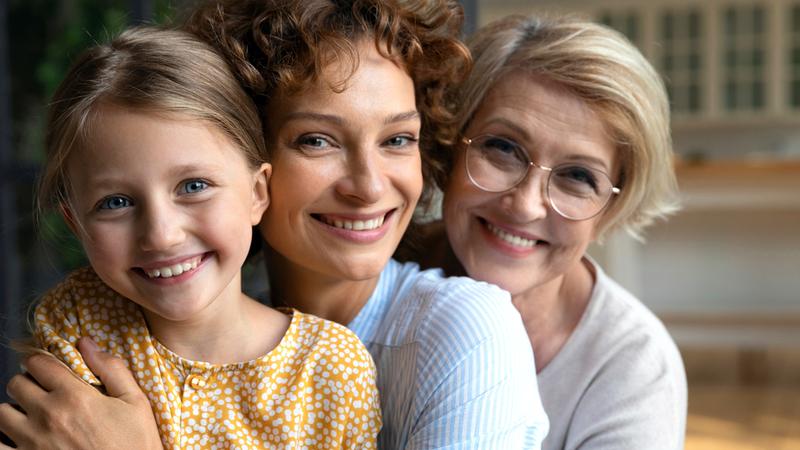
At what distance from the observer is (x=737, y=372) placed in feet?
17.1

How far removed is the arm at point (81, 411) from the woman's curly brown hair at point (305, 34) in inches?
16.0

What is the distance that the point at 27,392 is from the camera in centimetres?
118

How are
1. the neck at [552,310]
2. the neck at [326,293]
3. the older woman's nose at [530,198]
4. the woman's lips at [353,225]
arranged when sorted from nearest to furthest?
the woman's lips at [353,225], the neck at [326,293], the older woman's nose at [530,198], the neck at [552,310]

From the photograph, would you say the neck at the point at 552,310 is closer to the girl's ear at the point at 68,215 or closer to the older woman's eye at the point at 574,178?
the older woman's eye at the point at 574,178

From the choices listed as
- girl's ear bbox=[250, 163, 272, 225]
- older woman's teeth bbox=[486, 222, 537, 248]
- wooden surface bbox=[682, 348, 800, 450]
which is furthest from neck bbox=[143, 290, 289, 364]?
wooden surface bbox=[682, 348, 800, 450]

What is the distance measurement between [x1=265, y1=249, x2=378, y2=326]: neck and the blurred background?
1319mm

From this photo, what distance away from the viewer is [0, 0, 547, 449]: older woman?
1201mm

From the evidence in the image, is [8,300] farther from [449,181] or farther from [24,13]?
[449,181]

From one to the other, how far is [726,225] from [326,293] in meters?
4.77

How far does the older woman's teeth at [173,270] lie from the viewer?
42.9 inches

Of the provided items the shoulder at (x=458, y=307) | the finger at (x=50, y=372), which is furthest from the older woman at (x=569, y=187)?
the finger at (x=50, y=372)

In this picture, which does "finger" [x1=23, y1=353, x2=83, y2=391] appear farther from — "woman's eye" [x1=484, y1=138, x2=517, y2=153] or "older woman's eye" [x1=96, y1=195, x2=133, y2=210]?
"woman's eye" [x1=484, y1=138, x2=517, y2=153]

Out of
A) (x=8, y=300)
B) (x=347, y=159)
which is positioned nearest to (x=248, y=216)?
(x=347, y=159)

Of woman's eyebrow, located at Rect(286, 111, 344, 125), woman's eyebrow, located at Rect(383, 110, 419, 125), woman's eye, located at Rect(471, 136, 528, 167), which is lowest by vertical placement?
woman's eye, located at Rect(471, 136, 528, 167)
